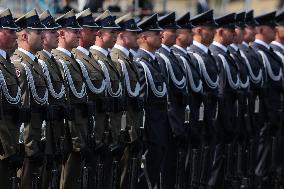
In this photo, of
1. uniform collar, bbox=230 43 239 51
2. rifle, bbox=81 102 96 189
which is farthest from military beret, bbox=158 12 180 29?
rifle, bbox=81 102 96 189

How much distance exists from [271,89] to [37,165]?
192 inches

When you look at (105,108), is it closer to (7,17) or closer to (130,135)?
(130,135)

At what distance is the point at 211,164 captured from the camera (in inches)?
572

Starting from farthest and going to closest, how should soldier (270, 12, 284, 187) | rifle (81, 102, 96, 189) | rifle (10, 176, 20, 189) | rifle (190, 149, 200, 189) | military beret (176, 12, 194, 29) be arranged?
soldier (270, 12, 284, 187)
military beret (176, 12, 194, 29)
rifle (190, 149, 200, 189)
rifle (81, 102, 96, 189)
rifle (10, 176, 20, 189)

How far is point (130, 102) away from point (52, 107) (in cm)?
133

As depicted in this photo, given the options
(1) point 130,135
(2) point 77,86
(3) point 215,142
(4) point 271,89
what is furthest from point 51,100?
(4) point 271,89

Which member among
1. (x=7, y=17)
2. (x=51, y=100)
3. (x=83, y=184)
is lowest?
(x=83, y=184)

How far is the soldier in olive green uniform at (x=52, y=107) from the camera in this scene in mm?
11859

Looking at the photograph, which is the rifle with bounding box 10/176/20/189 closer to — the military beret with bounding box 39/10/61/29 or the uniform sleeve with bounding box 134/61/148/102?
the military beret with bounding box 39/10/61/29

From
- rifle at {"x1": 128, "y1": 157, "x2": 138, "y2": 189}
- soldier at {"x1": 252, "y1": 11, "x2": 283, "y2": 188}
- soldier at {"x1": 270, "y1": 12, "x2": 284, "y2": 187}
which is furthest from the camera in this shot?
soldier at {"x1": 270, "y1": 12, "x2": 284, "y2": 187}

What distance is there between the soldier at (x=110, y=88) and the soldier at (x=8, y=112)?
4.84 feet

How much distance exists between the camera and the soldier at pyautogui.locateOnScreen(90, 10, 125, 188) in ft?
41.6

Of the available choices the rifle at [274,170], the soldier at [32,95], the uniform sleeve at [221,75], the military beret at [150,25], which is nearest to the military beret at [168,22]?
the military beret at [150,25]

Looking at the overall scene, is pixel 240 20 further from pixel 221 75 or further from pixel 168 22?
pixel 168 22
